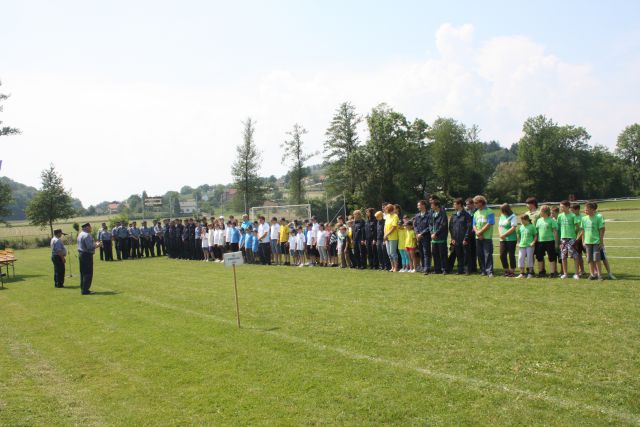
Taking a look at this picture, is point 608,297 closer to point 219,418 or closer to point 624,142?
point 219,418

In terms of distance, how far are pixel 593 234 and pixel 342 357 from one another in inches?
292

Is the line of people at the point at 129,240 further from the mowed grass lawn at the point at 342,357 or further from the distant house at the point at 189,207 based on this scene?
the distant house at the point at 189,207

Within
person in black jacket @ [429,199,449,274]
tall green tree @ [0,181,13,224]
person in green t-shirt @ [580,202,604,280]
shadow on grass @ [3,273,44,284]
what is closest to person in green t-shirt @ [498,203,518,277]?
person in black jacket @ [429,199,449,274]

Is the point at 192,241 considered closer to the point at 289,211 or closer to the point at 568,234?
the point at 289,211

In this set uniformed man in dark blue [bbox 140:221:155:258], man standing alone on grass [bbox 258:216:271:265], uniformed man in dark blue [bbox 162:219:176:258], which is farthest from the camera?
uniformed man in dark blue [bbox 140:221:155:258]

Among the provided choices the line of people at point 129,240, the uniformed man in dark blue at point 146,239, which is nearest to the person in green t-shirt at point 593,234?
the line of people at point 129,240

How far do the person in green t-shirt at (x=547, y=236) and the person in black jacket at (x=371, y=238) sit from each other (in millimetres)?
5396

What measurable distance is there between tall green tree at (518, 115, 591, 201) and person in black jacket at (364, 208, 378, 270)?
66975 millimetres

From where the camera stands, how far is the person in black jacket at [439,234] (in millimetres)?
14242

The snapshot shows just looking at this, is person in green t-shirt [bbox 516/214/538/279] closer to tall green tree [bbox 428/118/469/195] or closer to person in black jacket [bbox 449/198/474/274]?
person in black jacket [bbox 449/198/474/274]

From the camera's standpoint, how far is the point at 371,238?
1658 centimetres

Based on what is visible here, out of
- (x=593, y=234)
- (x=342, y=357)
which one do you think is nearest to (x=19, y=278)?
(x=342, y=357)

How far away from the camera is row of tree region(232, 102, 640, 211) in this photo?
2291 inches

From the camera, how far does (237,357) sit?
7.48 metres
